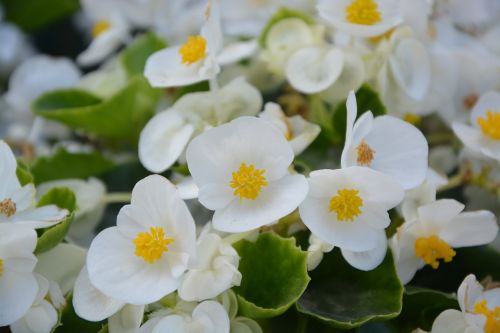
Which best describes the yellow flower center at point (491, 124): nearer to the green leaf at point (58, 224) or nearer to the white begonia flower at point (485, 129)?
the white begonia flower at point (485, 129)

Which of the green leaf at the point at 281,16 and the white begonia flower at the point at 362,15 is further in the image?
the green leaf at the point at 281,16

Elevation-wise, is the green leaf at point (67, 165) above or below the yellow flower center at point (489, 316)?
below

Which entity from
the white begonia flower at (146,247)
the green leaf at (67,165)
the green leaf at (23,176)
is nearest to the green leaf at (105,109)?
the green leaf at (67,165)

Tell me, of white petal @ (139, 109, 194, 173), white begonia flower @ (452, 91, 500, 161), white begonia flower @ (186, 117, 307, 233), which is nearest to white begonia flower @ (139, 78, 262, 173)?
white petal @ (139, 109, 194, 173)

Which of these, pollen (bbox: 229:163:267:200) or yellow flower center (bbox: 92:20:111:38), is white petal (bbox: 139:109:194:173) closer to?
pollen (bbox: 229:163:267:200)

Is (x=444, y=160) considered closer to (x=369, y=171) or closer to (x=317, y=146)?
(x=317, y=146)

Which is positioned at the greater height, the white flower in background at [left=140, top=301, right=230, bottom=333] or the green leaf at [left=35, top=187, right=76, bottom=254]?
the green leaf at [left=35, top=187, right=76, bottom=254]
